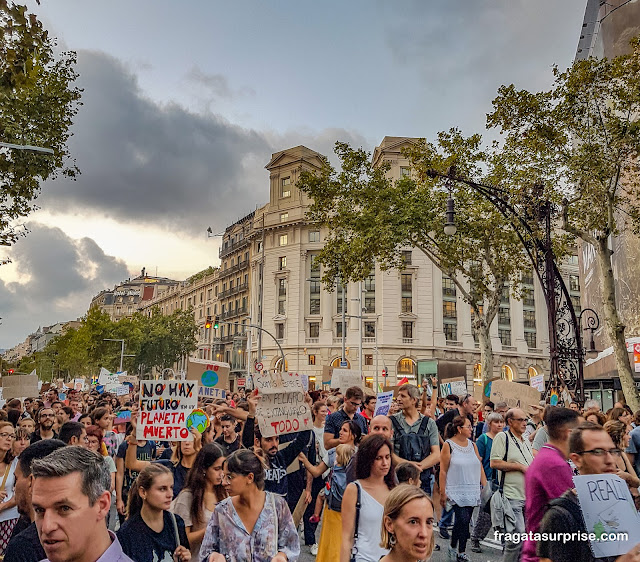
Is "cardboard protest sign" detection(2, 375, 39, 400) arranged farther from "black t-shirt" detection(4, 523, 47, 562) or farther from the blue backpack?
"black t-shirt" detection(4, 523, 47, 562)

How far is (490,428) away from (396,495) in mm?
4920

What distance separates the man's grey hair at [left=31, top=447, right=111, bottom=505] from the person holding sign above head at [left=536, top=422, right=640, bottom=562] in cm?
216

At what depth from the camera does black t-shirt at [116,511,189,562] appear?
3.68 meters

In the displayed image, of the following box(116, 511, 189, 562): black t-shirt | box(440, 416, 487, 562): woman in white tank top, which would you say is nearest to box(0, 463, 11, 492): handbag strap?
box(116, 511, 189, 562): black t-shirt

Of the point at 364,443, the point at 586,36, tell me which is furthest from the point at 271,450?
the point at 586,36

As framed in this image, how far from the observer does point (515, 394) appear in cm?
1122

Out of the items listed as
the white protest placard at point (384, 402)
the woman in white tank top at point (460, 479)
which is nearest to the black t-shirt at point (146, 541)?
the woman in white tank top at point (460, 479)

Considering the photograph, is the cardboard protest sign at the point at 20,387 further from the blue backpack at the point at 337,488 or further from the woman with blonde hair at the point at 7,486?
the blue backpack at the point at 337,488

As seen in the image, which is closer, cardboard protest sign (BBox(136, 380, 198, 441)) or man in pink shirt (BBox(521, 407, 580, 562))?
man in pink shirt (BBox(521, 407, 580, 562))

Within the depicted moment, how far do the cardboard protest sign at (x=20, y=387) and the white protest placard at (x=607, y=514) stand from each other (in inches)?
609

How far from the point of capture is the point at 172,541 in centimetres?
384

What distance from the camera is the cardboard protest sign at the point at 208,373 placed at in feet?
51.2

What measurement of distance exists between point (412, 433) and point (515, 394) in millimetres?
4924

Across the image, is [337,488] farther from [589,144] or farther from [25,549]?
[589,144]
